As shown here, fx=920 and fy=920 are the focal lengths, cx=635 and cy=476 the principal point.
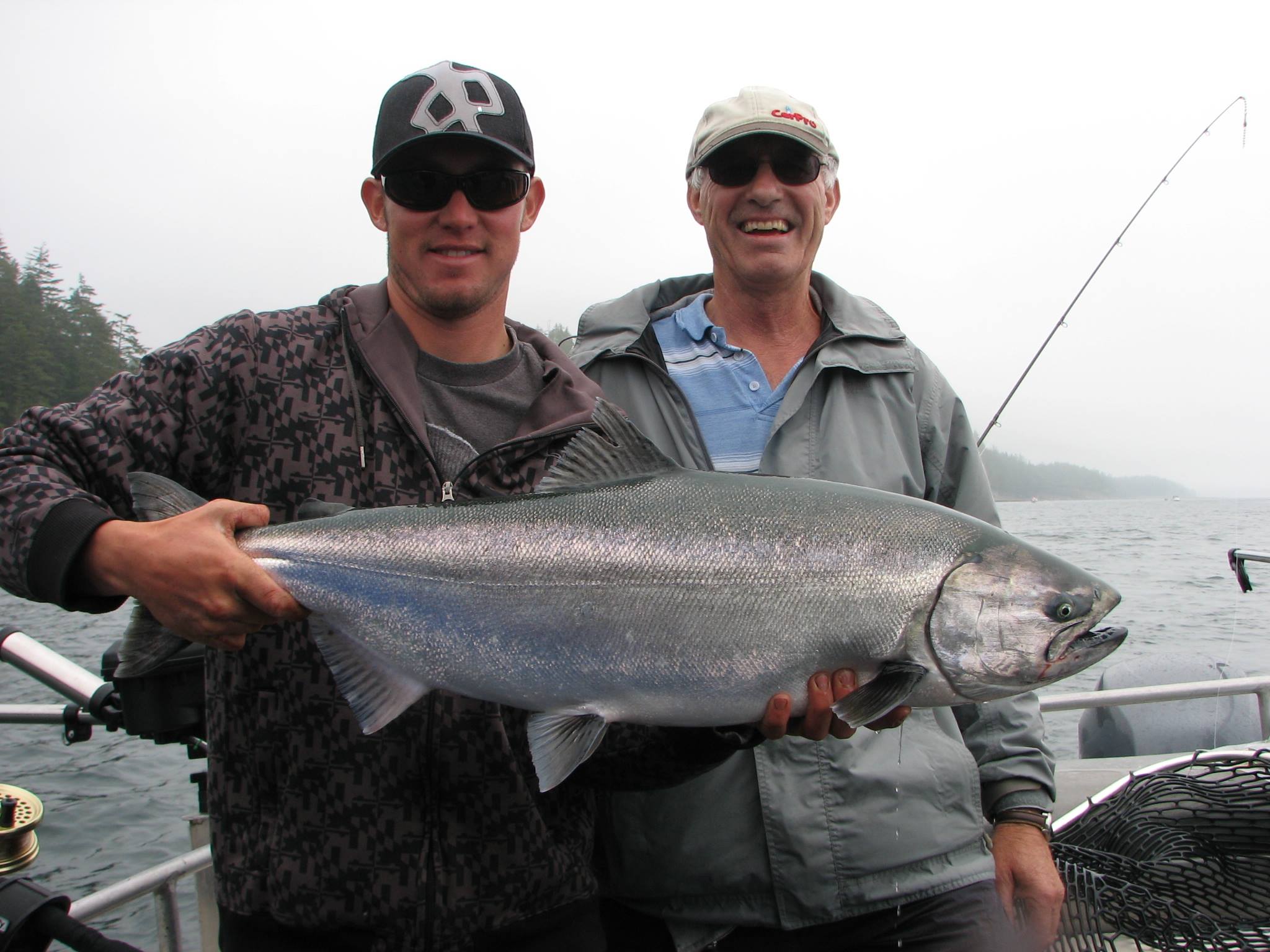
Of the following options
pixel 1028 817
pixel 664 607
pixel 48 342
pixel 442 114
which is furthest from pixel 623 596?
pixel 48 342

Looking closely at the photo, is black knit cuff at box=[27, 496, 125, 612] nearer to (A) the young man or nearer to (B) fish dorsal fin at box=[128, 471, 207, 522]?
(A) the young man

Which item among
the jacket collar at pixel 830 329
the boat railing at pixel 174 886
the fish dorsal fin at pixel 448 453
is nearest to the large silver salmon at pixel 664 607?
the fish dorsal fin at pixel 448 453

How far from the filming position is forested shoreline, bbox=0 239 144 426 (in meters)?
55.1

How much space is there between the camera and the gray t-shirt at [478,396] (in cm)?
318

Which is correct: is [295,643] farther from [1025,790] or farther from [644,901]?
[1025,790]

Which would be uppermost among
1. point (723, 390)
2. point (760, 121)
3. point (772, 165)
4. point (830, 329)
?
point (760, 121)

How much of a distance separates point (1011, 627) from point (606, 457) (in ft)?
4.58

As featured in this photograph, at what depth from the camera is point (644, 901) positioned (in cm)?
341

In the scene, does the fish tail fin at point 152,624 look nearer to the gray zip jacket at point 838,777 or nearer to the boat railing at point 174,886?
the boat railing at point 174,886

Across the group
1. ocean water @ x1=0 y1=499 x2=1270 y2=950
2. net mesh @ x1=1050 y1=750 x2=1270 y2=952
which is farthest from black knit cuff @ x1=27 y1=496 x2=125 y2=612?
ocean water @ x1=0 y1=499 x2=1270 y2=950

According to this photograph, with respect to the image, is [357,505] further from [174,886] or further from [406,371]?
[174,886]

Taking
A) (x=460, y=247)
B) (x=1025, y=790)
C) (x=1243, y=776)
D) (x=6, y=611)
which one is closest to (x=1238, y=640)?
(x=1243, y=776)

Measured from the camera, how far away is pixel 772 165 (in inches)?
156

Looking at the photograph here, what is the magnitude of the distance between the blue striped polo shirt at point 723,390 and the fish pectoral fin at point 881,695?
111 cm
